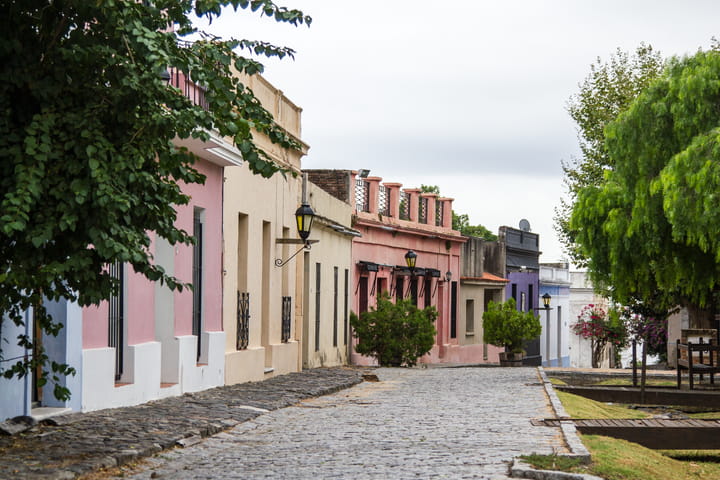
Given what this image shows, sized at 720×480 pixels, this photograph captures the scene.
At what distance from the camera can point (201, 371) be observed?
14227mm

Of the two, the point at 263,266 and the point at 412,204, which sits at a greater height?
the point at 412,204

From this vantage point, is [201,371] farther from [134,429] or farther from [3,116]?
[3,116]

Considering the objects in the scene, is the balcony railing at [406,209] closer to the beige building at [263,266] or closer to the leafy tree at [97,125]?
the beige building at [263,266]

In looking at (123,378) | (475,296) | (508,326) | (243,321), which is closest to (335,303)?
(508,326)

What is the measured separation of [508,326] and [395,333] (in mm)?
4753

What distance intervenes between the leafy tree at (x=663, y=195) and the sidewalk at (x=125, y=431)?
6041mm

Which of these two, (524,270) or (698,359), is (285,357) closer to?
(698,359)

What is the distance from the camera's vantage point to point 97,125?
6.79m

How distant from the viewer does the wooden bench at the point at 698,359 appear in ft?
53.7

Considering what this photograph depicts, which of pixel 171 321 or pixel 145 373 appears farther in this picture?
pixel 171 321

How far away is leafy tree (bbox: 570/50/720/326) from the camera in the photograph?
51.6ft

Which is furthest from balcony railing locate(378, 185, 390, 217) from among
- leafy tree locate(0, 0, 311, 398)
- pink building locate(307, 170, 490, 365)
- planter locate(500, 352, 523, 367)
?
leafy tree locate(0, 0, 311, 398)

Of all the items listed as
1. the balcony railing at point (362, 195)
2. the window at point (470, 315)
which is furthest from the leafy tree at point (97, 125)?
the window at point (470, 315)

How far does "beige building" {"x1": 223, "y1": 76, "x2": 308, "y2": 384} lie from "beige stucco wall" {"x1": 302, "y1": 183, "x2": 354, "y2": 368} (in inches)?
41.9
